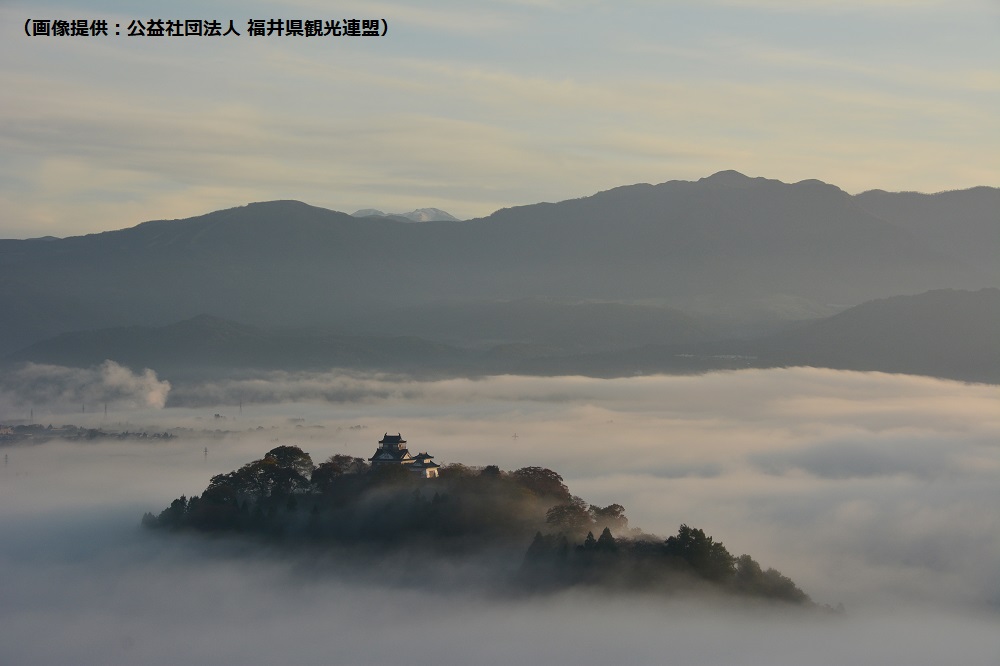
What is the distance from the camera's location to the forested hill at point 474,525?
488ft

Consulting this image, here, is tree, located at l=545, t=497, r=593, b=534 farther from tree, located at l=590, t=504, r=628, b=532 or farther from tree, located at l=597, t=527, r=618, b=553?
tree, located at l=597, t=527, r=618, b=553

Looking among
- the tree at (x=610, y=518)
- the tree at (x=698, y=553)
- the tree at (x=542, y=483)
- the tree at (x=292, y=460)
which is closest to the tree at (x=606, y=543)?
the tree at (x=698, y=553)

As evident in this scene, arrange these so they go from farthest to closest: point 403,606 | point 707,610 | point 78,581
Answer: point 78,581 → point 403,606 → point 707,610

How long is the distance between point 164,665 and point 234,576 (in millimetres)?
12288

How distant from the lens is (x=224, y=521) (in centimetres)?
17062

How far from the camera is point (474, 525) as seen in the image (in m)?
158

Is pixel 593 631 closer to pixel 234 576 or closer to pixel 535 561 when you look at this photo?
pixel 535 561

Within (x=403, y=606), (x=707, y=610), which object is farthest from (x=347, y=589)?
(x=707, y=610)

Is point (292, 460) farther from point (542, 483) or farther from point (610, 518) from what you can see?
point (610, 518)

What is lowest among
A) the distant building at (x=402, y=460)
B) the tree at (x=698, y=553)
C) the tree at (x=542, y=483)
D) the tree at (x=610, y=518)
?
the tree at (x=698, y=553)

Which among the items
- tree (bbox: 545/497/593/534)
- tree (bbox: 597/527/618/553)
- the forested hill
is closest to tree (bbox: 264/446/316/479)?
the forested hill

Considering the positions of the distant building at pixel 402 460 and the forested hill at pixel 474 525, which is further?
the distant building at pixel 402 460

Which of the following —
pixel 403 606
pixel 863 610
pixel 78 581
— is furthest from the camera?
pixel 78 581

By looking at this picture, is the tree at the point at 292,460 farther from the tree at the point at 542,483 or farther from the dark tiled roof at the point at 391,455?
the tree at the point at 542,483
